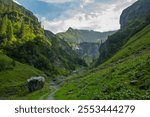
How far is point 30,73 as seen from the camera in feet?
640

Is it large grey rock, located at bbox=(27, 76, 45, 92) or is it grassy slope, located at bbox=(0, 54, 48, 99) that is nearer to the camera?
large grey rock, located at bbox=(27, 76, 45, 92)

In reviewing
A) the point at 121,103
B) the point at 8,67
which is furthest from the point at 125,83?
the point at 8,67

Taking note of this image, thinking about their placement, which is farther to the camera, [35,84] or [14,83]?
[14,83]

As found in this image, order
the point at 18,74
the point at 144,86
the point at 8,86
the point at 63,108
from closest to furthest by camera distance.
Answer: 1. the point at 63,108
2. the point at 144,86
3. the point at 8,86
4. the point at 18,74

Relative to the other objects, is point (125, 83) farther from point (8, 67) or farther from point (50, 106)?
point (8, 67)

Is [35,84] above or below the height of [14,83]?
above

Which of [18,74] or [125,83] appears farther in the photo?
[18,74]

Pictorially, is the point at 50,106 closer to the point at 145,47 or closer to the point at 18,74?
the point at 145,47

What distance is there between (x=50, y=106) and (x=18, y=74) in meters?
159

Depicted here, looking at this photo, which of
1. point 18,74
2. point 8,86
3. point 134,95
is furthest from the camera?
point 18,74

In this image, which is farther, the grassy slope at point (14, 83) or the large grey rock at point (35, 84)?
the grassy slope at point (14, 83)

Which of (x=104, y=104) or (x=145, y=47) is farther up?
(x=145, y=47)

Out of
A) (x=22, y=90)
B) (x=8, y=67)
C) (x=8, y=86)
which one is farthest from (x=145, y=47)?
(x=8, y=67)

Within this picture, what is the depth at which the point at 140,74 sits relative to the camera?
194 ft
